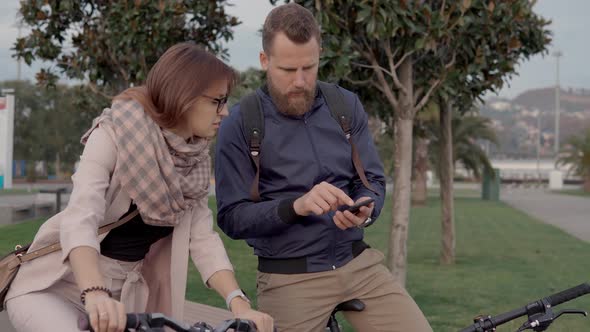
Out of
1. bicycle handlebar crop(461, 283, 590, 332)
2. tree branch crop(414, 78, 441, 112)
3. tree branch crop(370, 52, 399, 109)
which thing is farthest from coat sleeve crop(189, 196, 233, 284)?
tree branch crop(414, 78, 441, 112)

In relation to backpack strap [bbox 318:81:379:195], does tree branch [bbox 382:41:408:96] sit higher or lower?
higher

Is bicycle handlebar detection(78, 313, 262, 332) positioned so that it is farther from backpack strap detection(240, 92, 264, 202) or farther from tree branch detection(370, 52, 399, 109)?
tree branch detection(370, 52, 399, 109)

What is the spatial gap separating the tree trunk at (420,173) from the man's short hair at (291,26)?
34.0 metres

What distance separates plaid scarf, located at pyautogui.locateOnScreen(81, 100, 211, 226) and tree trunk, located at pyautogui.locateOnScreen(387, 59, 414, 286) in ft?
25.9

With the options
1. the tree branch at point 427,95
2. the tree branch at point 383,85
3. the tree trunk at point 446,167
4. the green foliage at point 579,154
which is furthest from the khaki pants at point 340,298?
the green foliage at point 579,154

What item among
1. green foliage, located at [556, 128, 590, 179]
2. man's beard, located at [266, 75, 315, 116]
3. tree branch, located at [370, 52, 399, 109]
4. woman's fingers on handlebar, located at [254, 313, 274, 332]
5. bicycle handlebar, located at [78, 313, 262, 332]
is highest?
tree branch, located at [370, 52, 399, 109]

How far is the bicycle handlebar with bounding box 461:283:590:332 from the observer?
2973 mm

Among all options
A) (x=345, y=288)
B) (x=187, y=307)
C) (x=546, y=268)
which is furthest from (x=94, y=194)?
(x=546, y=268)

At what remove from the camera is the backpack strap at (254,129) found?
345cm

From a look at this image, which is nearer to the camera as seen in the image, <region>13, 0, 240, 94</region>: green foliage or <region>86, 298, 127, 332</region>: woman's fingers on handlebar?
<region>86, 298, 127, 332</region>: woman's fingers on handlebar

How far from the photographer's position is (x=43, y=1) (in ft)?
55.4

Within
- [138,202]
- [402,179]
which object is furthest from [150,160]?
[402,179]

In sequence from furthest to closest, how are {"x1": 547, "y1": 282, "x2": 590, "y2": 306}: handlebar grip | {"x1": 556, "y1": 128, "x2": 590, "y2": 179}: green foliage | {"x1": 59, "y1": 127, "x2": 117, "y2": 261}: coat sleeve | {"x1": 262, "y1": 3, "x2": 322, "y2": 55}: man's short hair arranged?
{"x1": 556, "y1": 128, "x2": 590, "y2": 179}: green foliage < {"x1": 262, "y1": 3, "x2": 322, "y2": 55}: man's short hair < {"x1": 547, "y1": 282, "x2": 590, "y2": 306}: handlebar grip < {"x1": 59, "y1": 127, "x2": 117, "y2": 261}: coat sleeve

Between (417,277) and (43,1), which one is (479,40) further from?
(43,1)
